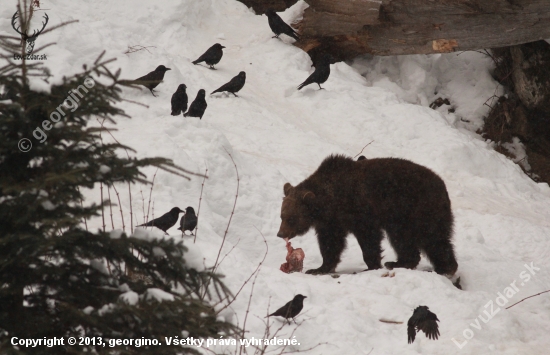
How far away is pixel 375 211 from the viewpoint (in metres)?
8.16

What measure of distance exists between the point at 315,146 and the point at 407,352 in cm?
712

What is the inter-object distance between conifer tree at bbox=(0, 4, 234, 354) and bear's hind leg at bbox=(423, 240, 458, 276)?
5448mm

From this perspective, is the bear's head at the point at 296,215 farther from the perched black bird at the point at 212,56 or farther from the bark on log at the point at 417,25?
the bark on log at the point at 417,25

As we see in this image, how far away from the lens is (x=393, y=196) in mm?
8109

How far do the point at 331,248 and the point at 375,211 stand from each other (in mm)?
747

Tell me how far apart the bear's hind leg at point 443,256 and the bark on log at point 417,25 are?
7424 mm

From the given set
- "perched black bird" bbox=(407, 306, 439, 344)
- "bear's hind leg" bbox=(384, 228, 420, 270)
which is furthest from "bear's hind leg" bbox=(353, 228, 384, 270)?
"perched black bird" bbox=(407, 306, 439, 344)

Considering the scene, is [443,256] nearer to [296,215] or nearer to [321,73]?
[296,215]

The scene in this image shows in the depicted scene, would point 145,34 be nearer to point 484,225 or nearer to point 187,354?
point 484,225

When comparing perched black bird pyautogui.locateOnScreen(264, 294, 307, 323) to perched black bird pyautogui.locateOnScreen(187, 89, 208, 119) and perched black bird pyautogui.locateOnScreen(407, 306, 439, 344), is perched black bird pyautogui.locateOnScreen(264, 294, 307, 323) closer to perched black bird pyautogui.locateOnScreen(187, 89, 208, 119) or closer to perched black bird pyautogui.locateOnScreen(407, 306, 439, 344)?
perched black bird pyautogui.locateOnScreen(407, 306, 439, 344)

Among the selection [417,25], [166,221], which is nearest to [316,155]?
[417,25]

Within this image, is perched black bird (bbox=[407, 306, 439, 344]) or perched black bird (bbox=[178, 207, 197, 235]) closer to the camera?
perched black bird (bbox=[407, 306, 439, 344])

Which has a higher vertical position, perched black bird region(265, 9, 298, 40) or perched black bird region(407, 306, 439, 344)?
perched black bird region(265, 9, 298, 40)

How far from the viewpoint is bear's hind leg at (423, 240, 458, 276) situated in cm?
826
